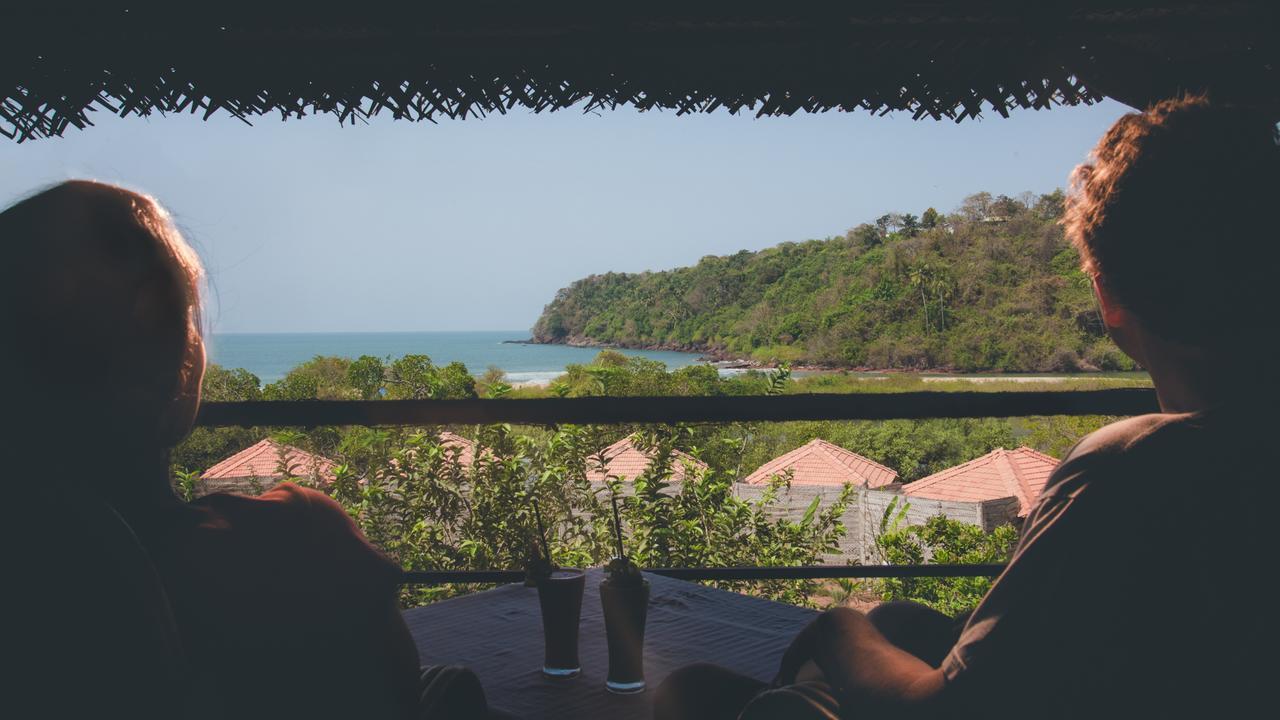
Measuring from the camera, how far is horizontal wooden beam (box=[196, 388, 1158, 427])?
163 cm

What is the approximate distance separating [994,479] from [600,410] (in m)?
13.8

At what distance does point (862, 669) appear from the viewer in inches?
25.8

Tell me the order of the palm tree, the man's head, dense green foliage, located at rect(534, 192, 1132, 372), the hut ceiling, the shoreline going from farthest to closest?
the palm tree, dense green foliage, located at rect(534, 192, 1132, 372), the shoreline, the hut ceiling, the man's head

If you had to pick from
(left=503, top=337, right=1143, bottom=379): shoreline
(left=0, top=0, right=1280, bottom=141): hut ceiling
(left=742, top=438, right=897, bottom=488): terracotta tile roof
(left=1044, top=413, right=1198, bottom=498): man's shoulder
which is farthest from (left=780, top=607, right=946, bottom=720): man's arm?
(left=503, top=337, right=1143, bottom=379): shoreline

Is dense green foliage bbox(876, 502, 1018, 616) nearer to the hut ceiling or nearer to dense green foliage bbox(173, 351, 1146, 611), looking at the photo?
dense green foliage bbox(173, 351, 1146, 611)

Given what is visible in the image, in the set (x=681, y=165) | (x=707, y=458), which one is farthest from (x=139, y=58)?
(x=681, y=165)

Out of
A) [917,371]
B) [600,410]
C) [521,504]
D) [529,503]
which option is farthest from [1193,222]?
[917,371]

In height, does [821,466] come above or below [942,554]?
below

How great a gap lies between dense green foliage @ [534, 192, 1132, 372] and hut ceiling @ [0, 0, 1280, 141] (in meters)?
35.0

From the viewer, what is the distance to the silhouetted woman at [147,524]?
489 mm

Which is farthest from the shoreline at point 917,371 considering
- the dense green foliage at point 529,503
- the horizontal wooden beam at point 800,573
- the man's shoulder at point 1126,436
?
the man's shoulder at point 1126,436

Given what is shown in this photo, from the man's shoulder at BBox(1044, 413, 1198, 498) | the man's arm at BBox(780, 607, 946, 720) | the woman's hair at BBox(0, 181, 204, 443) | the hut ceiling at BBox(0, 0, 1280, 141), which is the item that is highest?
the hut ceiling at BBox(0, 0, 1280, 141)

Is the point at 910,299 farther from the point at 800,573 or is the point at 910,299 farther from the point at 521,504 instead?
the point at 800,573

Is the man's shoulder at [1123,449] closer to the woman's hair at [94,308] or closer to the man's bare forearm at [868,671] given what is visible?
the man's bare forearm at [868,671]
